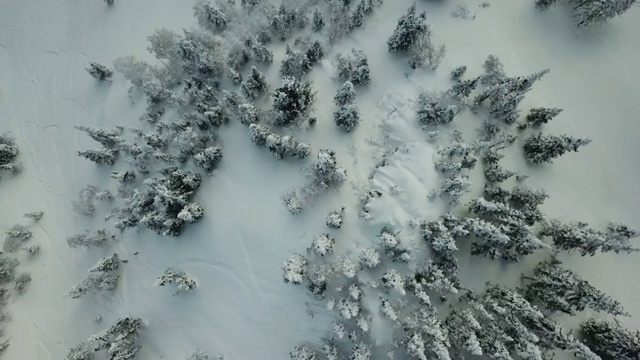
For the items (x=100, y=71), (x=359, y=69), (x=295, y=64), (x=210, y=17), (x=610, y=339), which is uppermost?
(x=210, y=17)

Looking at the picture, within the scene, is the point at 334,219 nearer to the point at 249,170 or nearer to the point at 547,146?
the point at 249,170

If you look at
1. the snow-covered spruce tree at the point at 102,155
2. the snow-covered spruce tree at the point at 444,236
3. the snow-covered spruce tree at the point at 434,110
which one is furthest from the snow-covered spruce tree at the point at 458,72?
the snow-covered spruce tree at the point at 102,155

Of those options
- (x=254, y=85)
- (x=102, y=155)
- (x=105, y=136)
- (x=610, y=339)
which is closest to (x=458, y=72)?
(x=254, y=85)

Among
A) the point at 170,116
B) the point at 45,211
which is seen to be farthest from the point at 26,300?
the point at 170,116

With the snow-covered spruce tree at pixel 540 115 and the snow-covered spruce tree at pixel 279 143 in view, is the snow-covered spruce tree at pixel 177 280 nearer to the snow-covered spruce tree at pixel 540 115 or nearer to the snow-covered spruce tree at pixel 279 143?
the snow-covered spruce tree at pixel 279 143

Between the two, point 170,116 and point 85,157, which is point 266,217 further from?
point 85,157

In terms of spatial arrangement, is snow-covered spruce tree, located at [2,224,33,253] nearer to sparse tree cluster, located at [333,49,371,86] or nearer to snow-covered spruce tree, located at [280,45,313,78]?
snow-covered spruce tree, located at [280,45,313,78]
